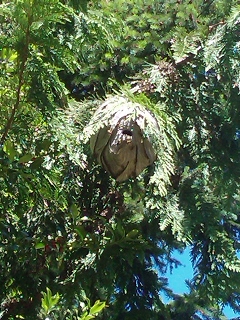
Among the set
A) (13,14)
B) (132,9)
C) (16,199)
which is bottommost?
(16,199)

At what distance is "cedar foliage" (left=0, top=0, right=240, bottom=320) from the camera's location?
178 cm

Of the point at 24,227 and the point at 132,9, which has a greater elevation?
the point at 132,9

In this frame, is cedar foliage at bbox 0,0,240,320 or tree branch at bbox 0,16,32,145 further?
cedar foliage at bbox 0,0,240,320

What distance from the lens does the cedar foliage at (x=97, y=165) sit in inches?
69.9

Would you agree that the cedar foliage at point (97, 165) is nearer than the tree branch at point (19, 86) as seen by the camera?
No

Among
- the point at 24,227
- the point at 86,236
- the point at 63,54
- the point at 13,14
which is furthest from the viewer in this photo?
the point at 24,227

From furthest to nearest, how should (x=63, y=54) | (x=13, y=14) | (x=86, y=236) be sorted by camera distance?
(x=86, y=236) → (x=63, y=54) → (x=13, y=14)

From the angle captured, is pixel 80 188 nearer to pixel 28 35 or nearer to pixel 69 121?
pixel 69 121

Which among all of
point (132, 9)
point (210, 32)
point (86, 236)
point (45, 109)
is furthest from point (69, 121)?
point (132, 9)

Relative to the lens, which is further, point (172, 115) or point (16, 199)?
point (172, 115)

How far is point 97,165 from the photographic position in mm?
2412

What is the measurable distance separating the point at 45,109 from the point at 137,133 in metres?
0.28

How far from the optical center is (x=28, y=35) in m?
1.65

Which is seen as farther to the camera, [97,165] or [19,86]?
[97,165]
